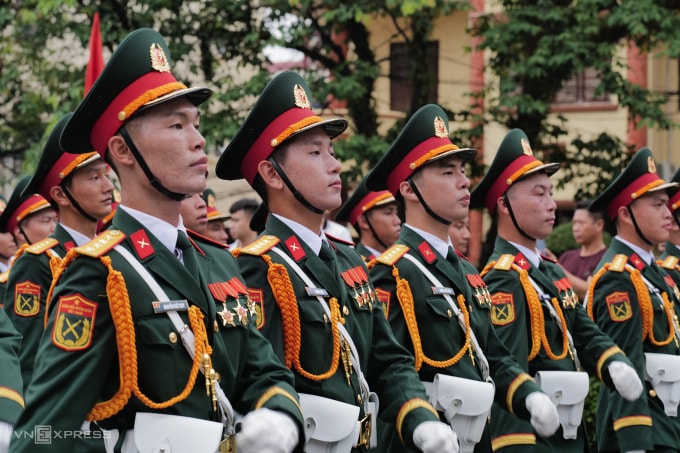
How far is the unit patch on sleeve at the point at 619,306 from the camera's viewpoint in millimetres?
7261

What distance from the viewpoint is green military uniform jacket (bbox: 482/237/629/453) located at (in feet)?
20.0

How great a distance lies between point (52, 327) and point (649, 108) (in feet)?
36.3

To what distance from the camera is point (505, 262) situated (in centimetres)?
650

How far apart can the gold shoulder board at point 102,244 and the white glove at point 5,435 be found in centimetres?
79

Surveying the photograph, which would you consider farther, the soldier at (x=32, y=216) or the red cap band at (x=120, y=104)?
the soldier at (x=32, y=216)

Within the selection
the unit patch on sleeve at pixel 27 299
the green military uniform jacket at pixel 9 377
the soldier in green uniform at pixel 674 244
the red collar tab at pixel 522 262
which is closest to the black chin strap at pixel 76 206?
the unit patch on sleeve at pixel 27 299

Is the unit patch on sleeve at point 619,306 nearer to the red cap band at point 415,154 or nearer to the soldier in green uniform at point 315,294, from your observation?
the red cap band at point 415,154

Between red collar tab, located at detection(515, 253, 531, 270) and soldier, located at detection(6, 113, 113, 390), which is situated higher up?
soldier, located at detection(6, 113, 113, 390)

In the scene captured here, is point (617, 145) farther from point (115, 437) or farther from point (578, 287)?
point (115, 437)

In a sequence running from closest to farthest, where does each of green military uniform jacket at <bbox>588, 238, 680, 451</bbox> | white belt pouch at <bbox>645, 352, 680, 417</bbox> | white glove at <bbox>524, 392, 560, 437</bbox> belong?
white glove at <bbox>524, 392, 560, 437</bbox>
green military uniform jacket at <bbox>588, 238, 680, 451</bbox>
white belt pouch at <bbox>645, 352, 680, 417</bbox>

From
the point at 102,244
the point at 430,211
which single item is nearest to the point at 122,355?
the point at 102,244

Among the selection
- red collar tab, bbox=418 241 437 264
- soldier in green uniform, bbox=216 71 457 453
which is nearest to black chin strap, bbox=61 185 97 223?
soldier in green uniform, bbox=216 71 457 453

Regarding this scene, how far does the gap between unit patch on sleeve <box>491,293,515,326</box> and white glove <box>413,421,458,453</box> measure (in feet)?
6.42

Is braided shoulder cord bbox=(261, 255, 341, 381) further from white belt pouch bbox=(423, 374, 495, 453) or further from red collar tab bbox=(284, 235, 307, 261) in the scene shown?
white belt pouch bbox=(423, 374, 495, 453)
